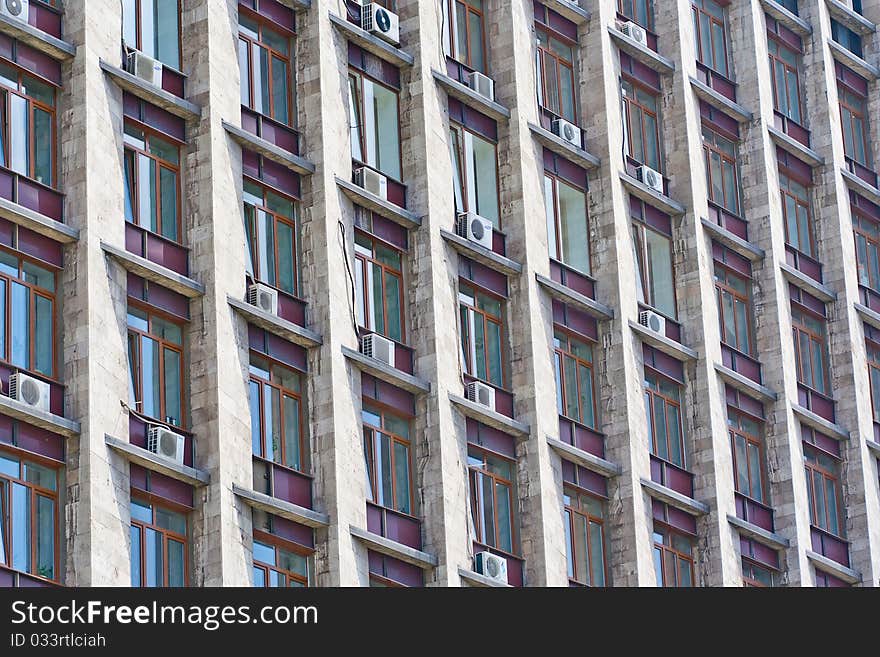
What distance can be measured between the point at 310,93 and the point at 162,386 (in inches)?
305

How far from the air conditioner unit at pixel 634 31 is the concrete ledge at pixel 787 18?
18.7 ft

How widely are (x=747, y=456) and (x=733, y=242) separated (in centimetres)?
499

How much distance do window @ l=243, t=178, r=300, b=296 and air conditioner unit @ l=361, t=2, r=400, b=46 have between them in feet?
14.8

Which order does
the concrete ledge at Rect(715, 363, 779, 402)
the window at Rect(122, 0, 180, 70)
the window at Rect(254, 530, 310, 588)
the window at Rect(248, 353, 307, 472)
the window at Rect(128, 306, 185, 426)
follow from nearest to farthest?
1. the window at Rect(128, 306, 185, 426)
2. the window at Rect(254, 530, 310, 588)
3. the window at Rect(248, 353, 307, 472)
4. the window at Rect(122, 0, 180, 70)
5. the concrete ledge at Rect(715, 363, 779, 402)

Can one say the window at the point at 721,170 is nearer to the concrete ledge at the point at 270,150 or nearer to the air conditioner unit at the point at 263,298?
the concrete ledge at the point at 270,150

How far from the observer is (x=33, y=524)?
4762 cm

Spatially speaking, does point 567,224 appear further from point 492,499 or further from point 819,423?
point 819,423

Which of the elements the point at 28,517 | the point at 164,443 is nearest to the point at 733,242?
the point at 164,443

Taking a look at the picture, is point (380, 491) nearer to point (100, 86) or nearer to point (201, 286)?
point (201, 286)

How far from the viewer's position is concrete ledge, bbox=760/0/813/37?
69.8 metres

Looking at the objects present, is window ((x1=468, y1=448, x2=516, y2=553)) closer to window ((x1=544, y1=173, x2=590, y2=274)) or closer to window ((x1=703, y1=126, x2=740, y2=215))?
window ((x1=544, y1=173, x2=590, y2=274))

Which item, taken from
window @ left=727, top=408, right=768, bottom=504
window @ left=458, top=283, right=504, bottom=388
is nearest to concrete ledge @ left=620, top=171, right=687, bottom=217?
window @ left=727, top=408, right=768, bottom=504

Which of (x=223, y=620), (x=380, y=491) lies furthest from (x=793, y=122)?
(x=223, y=620)

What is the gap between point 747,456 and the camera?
64438 mm
